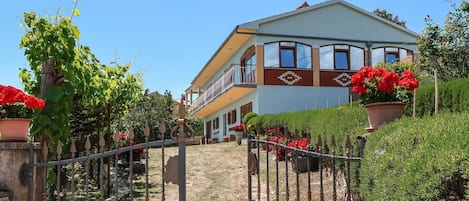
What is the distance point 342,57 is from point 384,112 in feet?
63.2

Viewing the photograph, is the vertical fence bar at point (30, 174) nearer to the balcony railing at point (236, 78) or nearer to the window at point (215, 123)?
the balcony railing at point (236, 78)

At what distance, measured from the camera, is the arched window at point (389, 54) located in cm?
2453

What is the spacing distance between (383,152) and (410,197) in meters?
0.95

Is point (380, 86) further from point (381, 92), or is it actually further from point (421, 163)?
point (421, 163)

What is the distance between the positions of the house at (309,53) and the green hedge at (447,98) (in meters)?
14.2

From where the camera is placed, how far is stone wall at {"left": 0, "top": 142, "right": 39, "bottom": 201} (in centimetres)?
472

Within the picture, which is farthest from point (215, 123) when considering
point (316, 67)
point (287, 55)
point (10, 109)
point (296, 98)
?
point (10, 109)

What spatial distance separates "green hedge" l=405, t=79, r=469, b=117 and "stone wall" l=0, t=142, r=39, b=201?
6.20 m

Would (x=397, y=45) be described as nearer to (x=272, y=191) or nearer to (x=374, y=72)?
(x=272, y=191)

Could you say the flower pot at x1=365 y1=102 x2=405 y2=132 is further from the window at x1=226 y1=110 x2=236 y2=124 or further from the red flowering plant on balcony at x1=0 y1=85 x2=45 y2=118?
the window at x1=226 y1=110 x2=236 y2=124

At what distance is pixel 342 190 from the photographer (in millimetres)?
8273

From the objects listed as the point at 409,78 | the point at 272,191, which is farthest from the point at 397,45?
the point at 409,78

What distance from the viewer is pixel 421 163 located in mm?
3094

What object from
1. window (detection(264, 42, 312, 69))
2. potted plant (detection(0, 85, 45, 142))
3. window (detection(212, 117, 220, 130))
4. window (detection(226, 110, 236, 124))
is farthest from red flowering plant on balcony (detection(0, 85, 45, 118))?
window (detection(212, 117, 220, 130))
